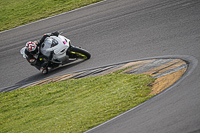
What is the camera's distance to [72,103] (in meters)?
8.52

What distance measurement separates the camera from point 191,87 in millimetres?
7137

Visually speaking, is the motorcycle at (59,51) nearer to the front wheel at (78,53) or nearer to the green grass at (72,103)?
the front wheel at (78,53)

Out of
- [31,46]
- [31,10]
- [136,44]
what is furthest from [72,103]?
[31,10]

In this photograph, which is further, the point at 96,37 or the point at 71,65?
the point at 96,37

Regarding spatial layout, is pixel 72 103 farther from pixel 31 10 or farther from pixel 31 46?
pixel 31 10

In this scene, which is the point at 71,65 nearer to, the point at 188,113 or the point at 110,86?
the point at 110,86

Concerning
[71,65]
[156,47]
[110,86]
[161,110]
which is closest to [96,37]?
[71,65]

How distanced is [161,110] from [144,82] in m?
1.83

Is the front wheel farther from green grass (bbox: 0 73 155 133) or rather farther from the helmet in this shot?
green grass (bbox: 0 73 155 133)

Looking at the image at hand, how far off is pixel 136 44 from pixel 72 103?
4192 millimetres

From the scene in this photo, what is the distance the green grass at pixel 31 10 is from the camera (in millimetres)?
17169

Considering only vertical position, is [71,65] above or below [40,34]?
below

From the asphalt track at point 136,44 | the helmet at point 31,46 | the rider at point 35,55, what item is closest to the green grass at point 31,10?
the asphalt track at point 136,44

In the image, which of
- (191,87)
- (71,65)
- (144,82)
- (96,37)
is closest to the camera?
(191,87)
